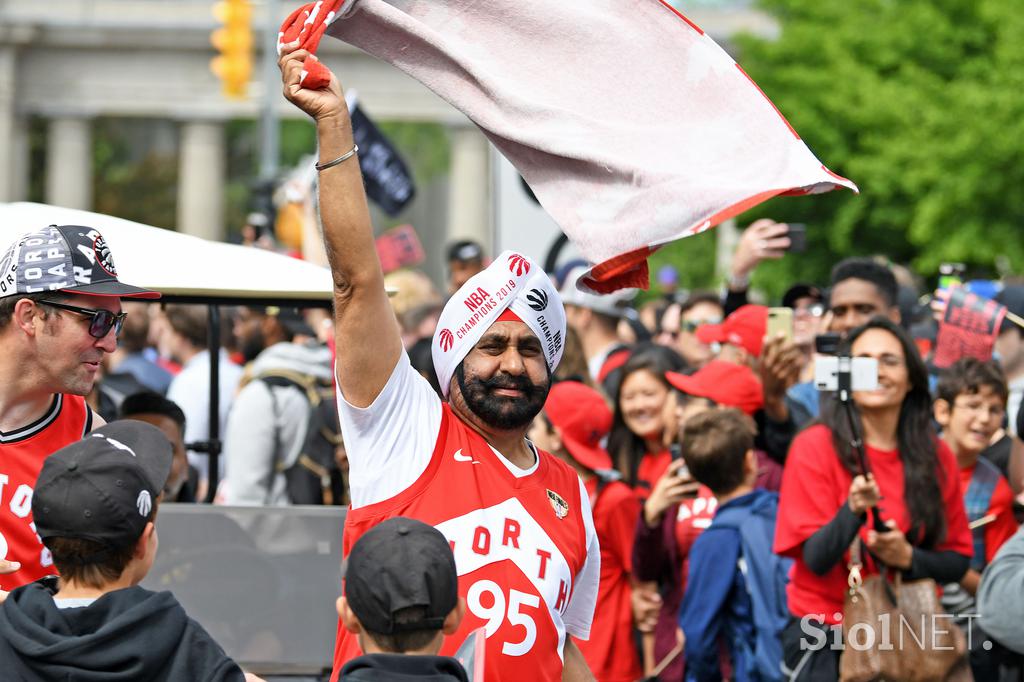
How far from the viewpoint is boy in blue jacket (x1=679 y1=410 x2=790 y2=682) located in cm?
666

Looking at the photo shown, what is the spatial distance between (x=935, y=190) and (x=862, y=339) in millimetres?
29010

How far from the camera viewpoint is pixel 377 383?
13.6 feet

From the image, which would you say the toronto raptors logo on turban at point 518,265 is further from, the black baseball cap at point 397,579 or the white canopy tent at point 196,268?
the white canopy tent at point 196,268

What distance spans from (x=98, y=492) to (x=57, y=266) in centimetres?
116

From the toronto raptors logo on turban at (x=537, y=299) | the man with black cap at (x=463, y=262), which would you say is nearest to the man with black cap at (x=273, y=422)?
the man with black cap at (x=463, y=262)

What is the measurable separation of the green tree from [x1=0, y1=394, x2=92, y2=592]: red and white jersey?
1155 inches

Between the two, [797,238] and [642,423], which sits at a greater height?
[797,238]

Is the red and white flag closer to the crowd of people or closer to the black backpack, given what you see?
the crowd of people

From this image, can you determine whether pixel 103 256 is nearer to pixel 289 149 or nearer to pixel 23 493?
pixel 23 493

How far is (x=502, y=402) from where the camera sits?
4367 mm

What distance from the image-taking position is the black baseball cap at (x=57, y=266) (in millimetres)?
4465

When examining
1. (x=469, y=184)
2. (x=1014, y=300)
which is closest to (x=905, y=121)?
(x=469, y=184)

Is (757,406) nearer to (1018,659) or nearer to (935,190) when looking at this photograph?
(1018,659)

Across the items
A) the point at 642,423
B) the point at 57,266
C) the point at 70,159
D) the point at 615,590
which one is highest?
the point at 70,159
